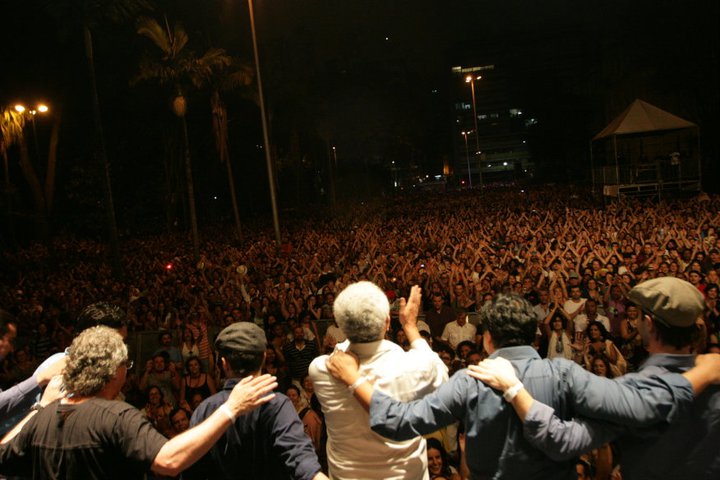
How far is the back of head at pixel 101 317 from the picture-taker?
327 cm

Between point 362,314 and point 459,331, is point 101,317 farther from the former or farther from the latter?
point 459,331

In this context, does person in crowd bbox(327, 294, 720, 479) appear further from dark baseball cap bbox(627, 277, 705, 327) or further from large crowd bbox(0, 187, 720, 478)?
large crowd bbox(0, 187, 720, 478)

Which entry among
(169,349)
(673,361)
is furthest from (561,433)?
(169,349)

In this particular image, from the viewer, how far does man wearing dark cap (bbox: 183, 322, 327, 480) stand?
2.53 metres

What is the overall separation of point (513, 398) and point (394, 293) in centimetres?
774

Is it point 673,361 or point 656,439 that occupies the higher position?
point 673,361

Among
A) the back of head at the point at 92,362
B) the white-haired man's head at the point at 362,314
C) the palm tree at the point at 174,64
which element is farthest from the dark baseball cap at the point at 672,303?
the palm tree at the point at 174,64

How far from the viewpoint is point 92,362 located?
2.40 m

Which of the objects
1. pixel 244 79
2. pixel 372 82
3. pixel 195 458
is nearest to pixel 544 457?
pixel 195 458

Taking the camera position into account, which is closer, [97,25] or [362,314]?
[362,314]

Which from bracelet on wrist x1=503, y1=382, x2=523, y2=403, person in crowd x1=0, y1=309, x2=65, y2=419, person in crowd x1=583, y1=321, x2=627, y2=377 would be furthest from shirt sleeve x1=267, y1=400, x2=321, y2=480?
person in crowd x1=583, y1=321, x2=627, y2=377

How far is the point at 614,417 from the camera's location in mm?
2148

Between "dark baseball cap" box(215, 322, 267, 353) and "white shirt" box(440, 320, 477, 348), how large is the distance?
527cm

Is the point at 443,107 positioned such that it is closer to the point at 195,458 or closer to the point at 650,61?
the point at 650,61
